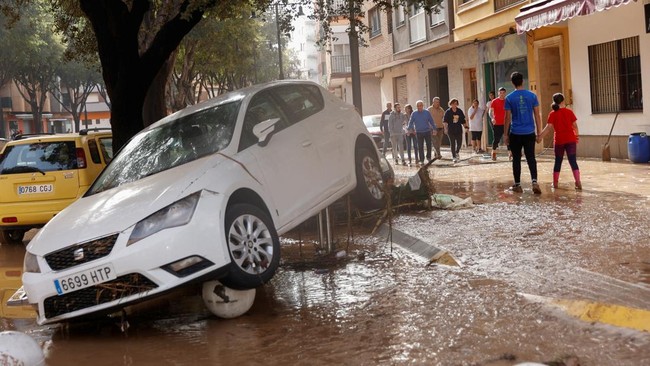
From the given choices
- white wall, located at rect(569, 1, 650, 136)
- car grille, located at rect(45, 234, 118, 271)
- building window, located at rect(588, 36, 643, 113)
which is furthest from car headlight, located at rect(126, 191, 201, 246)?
building window, located at rect(588, 36, 643, 113)

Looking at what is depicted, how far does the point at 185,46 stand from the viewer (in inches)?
1184

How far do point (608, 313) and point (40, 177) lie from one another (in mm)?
8929

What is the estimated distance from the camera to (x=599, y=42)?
19562mm

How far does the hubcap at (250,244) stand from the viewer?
6246 mm

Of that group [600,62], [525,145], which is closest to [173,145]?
[525,145]

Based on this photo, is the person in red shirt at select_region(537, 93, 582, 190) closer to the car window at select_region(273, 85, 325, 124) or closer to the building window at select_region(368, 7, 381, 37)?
the car window at select_region(273, 85, 325, 124)

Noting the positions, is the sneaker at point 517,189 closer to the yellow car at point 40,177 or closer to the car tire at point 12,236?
the yellow car at point 40,177

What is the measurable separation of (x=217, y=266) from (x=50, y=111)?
260 ft

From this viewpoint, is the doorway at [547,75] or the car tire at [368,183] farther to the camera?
the doorway at [547,75]

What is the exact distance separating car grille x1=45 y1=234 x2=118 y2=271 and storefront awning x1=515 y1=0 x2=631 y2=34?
1175 centimetres

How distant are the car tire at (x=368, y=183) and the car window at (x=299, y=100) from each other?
0.80m

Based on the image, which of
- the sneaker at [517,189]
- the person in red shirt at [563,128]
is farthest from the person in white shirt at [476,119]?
the person in red shirt at [563,128]

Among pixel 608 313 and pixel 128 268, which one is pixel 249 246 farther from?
pixel 608 313

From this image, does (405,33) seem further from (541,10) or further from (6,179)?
(6,179)
